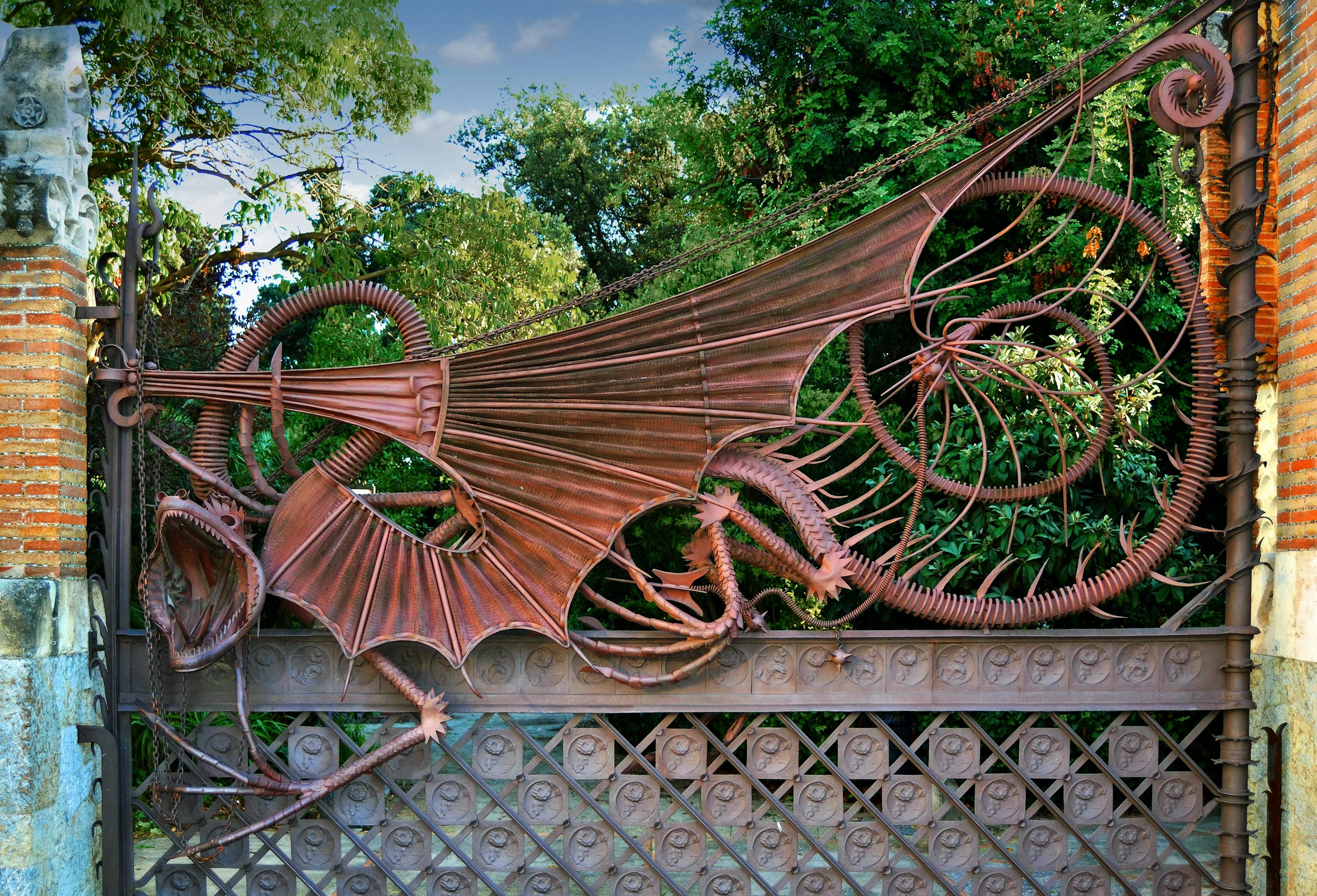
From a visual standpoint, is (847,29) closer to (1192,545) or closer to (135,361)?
(1192,545)

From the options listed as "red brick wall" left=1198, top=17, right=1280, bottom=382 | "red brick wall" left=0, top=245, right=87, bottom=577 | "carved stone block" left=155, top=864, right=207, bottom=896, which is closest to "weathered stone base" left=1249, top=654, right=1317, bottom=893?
"red brick wall" left=1198, top=17, right=1280, bottom=382

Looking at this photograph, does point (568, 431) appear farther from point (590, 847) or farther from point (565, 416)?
point (590, 847)

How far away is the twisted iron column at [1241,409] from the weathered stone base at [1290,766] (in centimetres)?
7

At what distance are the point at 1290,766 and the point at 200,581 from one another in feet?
17.0

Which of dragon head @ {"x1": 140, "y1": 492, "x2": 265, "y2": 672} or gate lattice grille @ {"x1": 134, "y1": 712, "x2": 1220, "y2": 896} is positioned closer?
dragon head @ {"x1": 140, "y1": 492, "x2": 265, "y2": 672}

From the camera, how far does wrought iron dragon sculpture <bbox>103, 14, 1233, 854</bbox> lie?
180 inches

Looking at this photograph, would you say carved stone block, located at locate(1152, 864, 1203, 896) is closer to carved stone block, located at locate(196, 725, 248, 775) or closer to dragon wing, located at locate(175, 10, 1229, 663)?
dragon wing, located at locate(175, 10, 1229, 663)

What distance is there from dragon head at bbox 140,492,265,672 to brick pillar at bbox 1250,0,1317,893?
4690 millimetres

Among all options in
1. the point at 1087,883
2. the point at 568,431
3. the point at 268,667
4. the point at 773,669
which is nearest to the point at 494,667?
the point at 268,667

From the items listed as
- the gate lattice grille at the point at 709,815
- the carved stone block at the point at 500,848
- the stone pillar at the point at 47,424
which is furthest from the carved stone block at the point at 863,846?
the stone pillar at the point at 47,424

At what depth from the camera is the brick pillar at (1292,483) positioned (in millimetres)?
4281

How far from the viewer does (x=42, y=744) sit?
438cm

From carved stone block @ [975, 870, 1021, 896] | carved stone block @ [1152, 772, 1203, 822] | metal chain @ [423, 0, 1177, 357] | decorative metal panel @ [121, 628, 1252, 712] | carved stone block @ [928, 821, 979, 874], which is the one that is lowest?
carved stone block @ [975, 870, 1021, 896]

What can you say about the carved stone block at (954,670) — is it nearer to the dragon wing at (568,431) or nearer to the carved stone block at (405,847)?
the dragon wing at (568,431)
